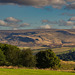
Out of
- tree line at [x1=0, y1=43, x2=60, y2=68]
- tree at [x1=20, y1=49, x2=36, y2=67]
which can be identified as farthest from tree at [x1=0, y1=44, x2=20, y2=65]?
tree at [x1=20, y1=49, x2=36, y2=67]

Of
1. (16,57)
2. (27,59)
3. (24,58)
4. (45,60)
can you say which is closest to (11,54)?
(16,57)

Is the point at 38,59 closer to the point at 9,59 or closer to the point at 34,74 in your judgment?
the point at 9,59

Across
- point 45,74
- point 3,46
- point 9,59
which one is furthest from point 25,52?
point 45,74

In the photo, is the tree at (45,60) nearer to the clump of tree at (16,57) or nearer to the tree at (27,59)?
the clump of tree at (16,57)

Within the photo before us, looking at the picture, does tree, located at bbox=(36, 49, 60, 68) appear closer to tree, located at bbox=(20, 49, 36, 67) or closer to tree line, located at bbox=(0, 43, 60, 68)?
tree line, located at bbox=(0, 43, 60, 68)

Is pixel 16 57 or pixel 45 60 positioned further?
pixel 45 60

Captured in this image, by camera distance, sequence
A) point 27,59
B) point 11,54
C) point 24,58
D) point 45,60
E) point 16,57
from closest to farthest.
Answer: point 27,59, point 24,58, point 16,57, point 11,54, point 45,60

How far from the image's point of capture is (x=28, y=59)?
258 ft

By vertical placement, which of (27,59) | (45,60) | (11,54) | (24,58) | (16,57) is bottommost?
(45,60)

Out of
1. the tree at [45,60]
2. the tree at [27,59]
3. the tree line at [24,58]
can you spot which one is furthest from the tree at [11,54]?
the tree at [45,60]

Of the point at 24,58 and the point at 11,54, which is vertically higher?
the point at 11,54

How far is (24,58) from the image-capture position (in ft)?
261

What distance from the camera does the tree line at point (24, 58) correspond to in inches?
3088

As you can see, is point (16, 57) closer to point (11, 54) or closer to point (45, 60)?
point (11, 54)
